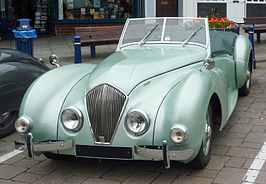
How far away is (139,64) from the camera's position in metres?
5.04

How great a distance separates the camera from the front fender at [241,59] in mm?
6758

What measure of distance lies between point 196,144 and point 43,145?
1.41m

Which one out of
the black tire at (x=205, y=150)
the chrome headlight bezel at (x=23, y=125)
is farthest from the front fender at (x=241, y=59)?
the chrome headlight bezel at (x=23, y=125)

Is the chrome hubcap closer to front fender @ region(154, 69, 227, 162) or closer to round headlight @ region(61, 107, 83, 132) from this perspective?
round headlight @ region(61, 107, 83, 132)

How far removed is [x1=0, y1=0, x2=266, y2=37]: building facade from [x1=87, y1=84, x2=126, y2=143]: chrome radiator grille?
40.7 ft

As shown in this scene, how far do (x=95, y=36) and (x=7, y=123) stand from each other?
21.0 ft

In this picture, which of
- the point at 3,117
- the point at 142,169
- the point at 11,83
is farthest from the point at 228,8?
the point at 142,169

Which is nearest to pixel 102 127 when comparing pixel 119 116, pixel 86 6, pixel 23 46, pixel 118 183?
pixel 119 116

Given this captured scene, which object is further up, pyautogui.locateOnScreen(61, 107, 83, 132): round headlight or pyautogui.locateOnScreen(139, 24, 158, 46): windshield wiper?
pyautogui.locateOnScreen(139, 24, 158, 46): windshield wiper

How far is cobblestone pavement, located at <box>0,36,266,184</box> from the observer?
4570mm

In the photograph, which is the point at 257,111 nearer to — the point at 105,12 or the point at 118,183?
the point at 118,183

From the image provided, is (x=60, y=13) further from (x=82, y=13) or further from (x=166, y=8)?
(x=166, y=8)

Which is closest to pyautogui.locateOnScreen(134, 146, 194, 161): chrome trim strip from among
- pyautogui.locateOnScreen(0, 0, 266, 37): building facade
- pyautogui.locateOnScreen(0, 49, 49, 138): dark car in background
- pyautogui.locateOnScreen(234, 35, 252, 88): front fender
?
pyautogui.locateOnScreen(0, 49, 49, 138): dark car in background

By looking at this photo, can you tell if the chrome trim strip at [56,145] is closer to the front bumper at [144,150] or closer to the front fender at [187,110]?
the front bumper at [144,150]
